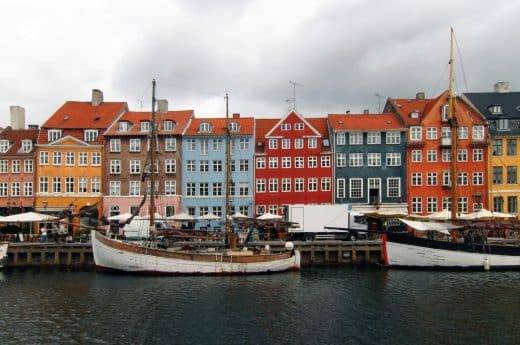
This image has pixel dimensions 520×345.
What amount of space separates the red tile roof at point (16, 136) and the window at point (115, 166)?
32.7ft

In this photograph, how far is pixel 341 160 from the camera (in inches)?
2430

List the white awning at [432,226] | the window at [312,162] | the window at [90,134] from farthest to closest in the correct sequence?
the window at [312,162] < the window at [90,134] < the white awning at [432,226]

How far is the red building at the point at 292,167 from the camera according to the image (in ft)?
202

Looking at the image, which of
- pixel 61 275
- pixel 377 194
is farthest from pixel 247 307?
pixel 377 194

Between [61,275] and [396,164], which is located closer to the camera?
[61,275]

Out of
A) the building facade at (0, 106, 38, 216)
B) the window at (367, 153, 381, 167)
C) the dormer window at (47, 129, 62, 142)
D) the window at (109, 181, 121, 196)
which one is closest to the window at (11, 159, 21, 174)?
the building facade at (0, 106, 38, 216)

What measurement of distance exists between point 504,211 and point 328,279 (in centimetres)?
3350

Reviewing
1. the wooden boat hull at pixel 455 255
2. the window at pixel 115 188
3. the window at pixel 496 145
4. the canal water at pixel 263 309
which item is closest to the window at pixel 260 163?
the window at pixel 115 188

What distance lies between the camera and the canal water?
75.3ft

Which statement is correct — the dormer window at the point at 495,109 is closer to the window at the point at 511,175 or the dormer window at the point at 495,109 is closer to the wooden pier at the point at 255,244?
the window at the point at 511,175

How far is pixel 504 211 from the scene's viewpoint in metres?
60.3

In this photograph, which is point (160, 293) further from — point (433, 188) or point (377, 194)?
point (433, 188)

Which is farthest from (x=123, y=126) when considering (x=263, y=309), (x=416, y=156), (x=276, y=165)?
(x=263, y=309)

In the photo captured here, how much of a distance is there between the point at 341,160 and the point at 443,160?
A: 12414 mm
